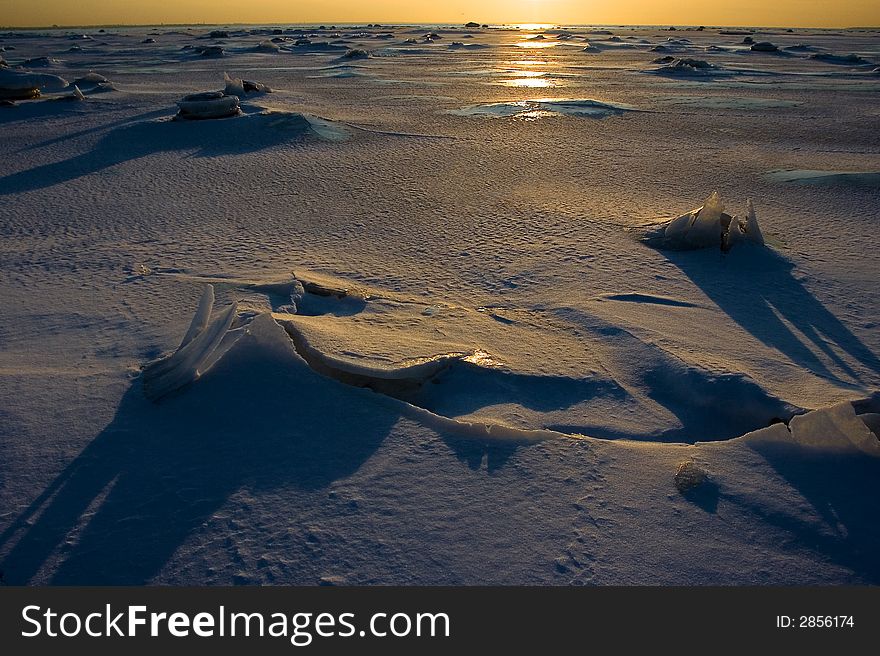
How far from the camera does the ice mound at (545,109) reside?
21.4ft

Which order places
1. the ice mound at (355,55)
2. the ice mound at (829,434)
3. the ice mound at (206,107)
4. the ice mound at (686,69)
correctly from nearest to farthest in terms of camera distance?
1. the ice mound at (829,434)
2. the ice mound at (206,107)
3. the ice mound at (686,69)
4. the ice mound at (355,55)

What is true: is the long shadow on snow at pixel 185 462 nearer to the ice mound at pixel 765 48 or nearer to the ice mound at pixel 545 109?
the ice mound at pixel 545 109

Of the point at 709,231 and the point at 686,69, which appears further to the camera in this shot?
the point at 686,69

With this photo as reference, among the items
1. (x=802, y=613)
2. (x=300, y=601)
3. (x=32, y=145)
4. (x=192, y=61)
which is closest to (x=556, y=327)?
(x=802, y=613)

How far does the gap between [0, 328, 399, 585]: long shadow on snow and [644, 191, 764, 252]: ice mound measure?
1.80 metres

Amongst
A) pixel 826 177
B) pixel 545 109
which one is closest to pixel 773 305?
pixel 826 177

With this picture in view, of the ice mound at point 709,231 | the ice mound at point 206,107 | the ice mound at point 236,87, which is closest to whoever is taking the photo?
the ice mound at point 709,231

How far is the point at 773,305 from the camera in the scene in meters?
2.18

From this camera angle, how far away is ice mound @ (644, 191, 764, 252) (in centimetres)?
264

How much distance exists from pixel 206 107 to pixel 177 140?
0.57m

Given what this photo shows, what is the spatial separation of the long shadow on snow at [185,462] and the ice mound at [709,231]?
1.80 meters

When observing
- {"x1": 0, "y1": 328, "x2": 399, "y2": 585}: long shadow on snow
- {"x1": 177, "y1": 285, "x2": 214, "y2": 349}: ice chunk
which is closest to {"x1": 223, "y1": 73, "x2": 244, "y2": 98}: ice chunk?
{"x1": 177, "y1": 285, "x2": 214, "y2": 349}: ice chunk

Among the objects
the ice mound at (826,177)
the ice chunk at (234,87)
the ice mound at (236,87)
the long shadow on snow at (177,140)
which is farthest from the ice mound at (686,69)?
the long shadow on snow at (177,140)

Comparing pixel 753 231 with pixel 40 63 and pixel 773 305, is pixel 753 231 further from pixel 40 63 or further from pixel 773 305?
pixel 40 63
